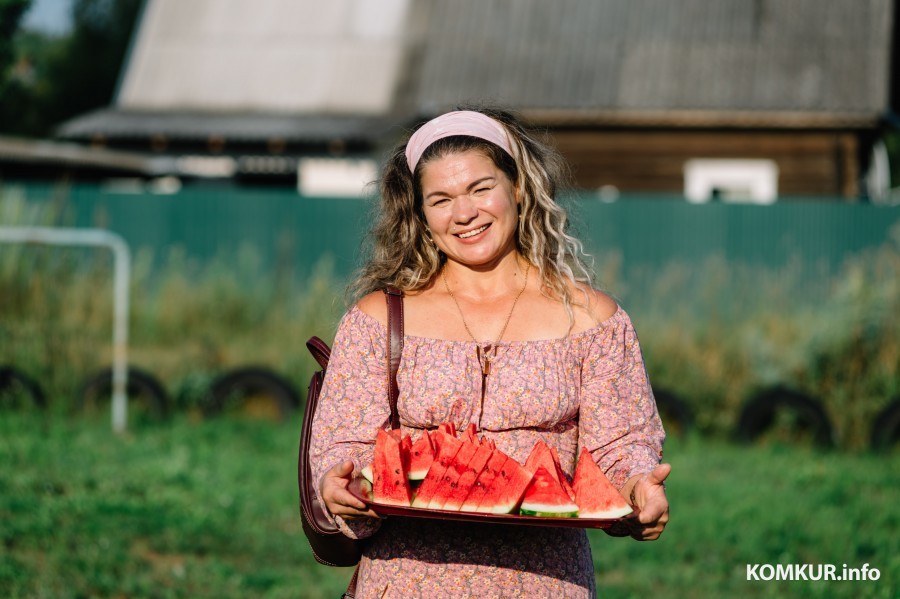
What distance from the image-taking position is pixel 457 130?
305 centimetres

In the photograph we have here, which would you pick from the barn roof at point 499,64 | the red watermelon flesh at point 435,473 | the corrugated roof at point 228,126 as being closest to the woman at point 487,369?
the red watermelon flesh at point 435,473

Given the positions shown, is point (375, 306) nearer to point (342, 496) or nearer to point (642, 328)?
point (342, 496)

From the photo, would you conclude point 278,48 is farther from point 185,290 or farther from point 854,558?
point 854,558

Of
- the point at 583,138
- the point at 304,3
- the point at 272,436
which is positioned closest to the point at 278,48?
the point at 304,3

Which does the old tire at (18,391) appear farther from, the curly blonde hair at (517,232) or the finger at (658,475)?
the finger at (658,475)

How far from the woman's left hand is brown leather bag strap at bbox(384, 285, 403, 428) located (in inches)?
24.6

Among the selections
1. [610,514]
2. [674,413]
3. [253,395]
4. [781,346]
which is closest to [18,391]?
[253,395]

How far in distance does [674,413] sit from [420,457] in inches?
333

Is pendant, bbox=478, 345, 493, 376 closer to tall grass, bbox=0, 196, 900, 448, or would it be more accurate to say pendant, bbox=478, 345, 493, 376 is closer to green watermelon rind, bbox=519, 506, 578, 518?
green watermelon rind, bbox=519, 506, 578, 518

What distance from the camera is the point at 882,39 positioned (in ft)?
64.1

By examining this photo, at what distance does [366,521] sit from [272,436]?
7.96m

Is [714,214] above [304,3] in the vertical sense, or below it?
below

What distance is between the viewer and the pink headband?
3057 millimetres

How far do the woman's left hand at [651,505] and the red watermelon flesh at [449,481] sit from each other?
399mm
